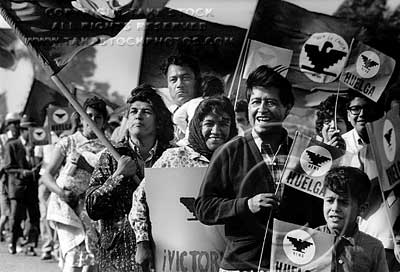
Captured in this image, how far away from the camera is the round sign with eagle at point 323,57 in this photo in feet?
11.9

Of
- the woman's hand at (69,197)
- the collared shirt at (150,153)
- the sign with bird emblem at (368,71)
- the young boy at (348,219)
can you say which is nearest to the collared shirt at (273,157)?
the young boy at (348,219)

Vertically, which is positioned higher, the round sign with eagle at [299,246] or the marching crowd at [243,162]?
the marching crowd at [243,162]

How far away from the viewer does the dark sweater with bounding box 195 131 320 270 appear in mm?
3707

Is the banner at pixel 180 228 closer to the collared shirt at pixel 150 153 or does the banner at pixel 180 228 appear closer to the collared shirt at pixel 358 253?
the collared shirt at pixel 150 153

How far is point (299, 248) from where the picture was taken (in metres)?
3.73

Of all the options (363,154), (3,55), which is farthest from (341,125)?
(3,55)

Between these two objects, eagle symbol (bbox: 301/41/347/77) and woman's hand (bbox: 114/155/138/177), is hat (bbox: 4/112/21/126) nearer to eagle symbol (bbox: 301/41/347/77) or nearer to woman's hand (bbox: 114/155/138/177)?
woman's hand (bbox: 114/155/138/177)

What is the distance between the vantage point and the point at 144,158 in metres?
4.06

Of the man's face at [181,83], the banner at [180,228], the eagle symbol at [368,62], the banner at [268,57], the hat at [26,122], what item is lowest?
the banner at [180,228]

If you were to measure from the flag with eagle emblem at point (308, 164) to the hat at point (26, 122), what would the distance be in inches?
60.4

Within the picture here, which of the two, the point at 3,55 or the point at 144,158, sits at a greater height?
the point at 3,55

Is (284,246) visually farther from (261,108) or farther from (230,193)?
(261,108)

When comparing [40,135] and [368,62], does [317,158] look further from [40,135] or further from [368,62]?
[40,135]

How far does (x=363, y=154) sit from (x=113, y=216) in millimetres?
1385
